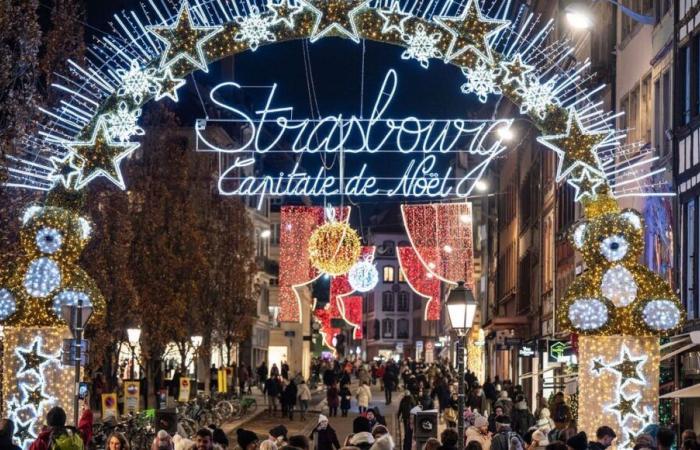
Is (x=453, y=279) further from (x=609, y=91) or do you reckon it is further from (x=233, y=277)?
(x=609, y=91)

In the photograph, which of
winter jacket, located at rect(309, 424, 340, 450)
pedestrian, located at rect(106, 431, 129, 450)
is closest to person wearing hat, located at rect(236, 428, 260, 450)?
pedestrian, located at rect(106, 431, 129, 450)

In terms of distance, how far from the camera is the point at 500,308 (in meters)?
84.6

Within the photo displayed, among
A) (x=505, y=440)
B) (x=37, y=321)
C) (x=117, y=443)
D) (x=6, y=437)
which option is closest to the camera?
(x=6, y=437)

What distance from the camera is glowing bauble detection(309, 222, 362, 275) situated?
43438mm

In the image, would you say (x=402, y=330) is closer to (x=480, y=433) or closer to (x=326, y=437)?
(x=480, y=433)

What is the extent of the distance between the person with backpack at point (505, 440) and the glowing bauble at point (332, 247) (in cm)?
2042

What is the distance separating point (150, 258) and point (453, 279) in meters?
14.7

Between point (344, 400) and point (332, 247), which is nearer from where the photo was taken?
point (332, 247)

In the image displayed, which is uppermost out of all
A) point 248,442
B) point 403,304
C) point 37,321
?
point 403,304

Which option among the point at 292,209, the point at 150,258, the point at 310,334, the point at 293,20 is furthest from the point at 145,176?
the point at 310,334

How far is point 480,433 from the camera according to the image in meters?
25.6

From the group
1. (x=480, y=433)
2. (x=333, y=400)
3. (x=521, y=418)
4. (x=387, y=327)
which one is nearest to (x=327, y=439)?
(x=480, y=433)

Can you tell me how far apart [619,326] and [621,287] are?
0.59 m

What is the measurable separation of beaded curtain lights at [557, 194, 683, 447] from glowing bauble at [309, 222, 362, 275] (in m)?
19.7
